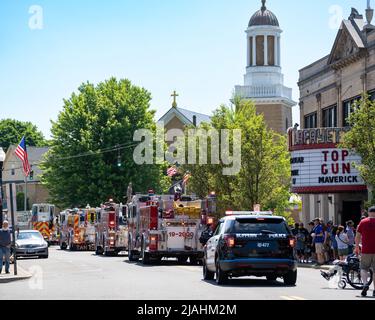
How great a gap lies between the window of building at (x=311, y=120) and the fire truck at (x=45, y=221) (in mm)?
27359

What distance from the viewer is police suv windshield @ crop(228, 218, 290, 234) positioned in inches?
926

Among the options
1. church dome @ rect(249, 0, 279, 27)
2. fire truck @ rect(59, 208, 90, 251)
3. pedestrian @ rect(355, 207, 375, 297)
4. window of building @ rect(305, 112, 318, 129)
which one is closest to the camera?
pedestrian @ rect(355, 207, 375, 297)

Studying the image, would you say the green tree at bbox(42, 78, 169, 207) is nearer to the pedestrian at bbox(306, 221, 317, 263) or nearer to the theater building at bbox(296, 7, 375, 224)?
the theater building at bbox(296, 7, 375, 224)

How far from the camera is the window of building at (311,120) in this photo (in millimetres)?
54100

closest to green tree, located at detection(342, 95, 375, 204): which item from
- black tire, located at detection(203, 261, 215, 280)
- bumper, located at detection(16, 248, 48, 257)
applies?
black tire, located at detection(203, 261, 215, 280)

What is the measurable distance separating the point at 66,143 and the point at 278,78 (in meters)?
24.3

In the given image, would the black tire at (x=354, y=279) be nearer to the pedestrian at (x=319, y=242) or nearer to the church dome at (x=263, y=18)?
the pedestrian at (x=319, y=242)

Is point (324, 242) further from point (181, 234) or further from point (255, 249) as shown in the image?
point (255, 249)

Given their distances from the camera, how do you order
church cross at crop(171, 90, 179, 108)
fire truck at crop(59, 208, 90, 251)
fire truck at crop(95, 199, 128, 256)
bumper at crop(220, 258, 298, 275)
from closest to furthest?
bumper at crop(220, 258, 298, 275)
fire truck at crop(95, 199, 128, 256)
fire truck at crop(59, 208, 90, 251)
church cross at crop(171, 90, 179, 108)

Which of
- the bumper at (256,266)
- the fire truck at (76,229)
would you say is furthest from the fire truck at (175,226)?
the fire truck at (76,229)
